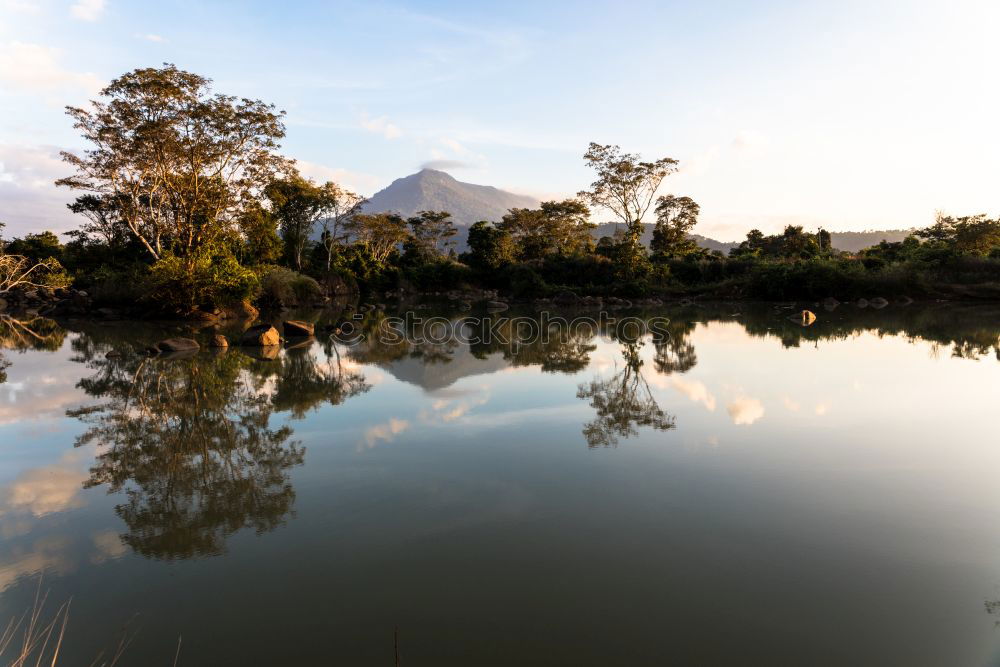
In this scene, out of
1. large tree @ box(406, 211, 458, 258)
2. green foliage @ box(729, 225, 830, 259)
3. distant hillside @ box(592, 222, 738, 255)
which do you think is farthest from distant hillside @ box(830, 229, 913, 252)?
large tree @ box(406, 211, 458, 258)

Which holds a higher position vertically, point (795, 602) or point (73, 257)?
point (73, 257)

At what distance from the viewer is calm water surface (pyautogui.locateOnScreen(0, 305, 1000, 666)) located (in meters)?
2.79

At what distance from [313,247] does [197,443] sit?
42.3 m

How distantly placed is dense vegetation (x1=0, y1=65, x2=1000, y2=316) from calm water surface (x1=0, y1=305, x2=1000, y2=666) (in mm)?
16632

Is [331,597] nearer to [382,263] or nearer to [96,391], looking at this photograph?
[96,391]

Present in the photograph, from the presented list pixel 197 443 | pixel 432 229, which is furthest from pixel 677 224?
pixel 197 443

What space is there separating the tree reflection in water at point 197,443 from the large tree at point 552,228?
3731cm

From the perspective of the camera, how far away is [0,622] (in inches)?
117

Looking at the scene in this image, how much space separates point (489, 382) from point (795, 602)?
7121 mm

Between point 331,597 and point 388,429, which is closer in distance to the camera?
point 331,597

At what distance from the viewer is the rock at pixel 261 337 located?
14438 millimetres

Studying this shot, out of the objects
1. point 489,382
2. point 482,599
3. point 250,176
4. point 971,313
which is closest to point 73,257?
point 250,176

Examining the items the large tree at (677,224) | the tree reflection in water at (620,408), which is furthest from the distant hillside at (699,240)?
the tree reflection in water at (620,408)

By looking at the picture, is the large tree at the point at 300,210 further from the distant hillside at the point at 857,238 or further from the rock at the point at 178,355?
the distant hillside at the point at 857,238
